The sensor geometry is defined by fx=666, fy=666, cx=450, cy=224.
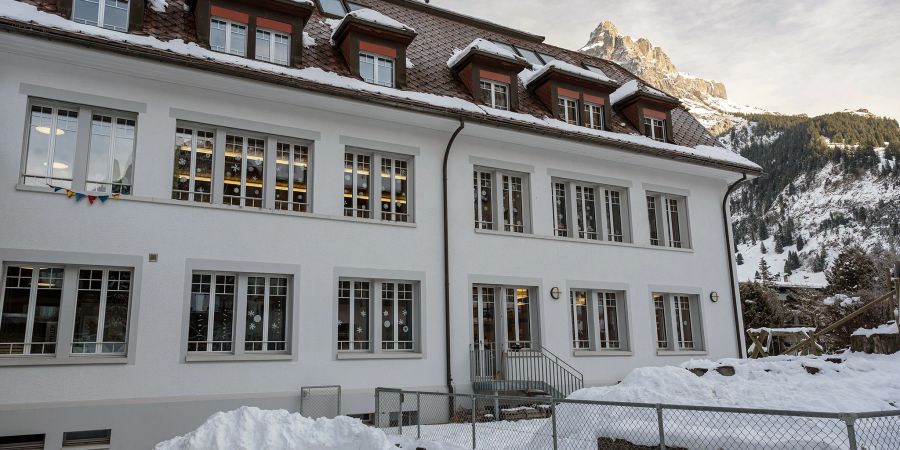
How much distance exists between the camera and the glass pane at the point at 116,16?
13664mm

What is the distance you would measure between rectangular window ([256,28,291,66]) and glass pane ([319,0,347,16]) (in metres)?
3.91

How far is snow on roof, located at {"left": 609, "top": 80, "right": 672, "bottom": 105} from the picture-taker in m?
20.8

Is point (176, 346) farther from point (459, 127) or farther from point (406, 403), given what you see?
point (459, 127)

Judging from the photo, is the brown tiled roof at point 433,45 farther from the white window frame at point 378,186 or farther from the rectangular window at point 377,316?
the rectangular window at point 377,316

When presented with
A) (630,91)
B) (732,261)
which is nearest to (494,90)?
(630,91)

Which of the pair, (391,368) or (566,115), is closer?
(391,368)

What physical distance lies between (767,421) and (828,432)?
0.64 m

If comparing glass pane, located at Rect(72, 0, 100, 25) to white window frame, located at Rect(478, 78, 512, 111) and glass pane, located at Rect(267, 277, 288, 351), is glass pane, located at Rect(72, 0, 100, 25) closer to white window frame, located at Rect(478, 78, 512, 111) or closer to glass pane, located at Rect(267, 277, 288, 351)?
glass pane, located at Rect(267, 277, 288, 351)

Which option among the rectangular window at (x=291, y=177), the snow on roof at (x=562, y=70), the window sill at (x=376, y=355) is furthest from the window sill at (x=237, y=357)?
the snow on roof at (x=562, y=70)

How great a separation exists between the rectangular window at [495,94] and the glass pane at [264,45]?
5.78 m

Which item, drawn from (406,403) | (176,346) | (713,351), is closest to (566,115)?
(713,351)

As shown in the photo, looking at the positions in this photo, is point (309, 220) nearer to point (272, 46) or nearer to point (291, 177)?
point (291, 177)

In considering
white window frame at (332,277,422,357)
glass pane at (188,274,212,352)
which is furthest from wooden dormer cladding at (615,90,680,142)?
glass pane at (188,274,212,352)

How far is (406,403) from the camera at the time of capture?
14.6 m
